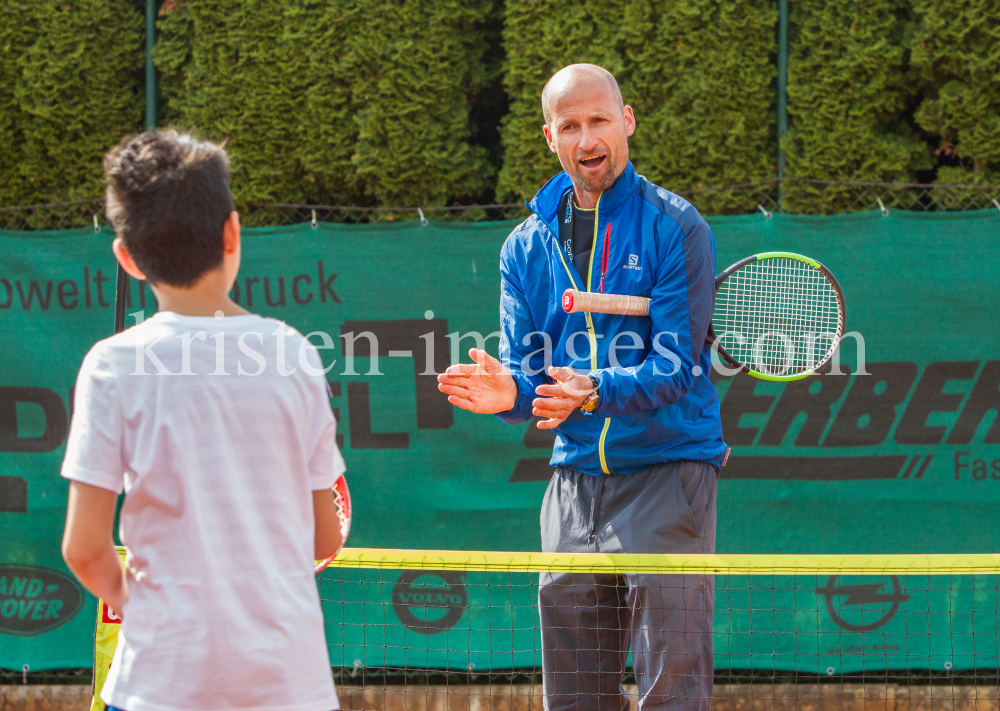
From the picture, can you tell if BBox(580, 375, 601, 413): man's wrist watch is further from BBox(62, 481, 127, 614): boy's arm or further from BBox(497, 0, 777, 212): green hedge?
BBox(497, 0, 777, 212): green hedge

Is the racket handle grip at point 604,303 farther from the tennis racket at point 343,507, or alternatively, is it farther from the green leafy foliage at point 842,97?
the green leafy foliage at point 842,97

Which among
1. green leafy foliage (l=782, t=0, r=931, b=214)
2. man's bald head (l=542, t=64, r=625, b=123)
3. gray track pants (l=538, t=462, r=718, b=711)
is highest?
green leafy foliage (l=782, t=0, r=931, b=214)

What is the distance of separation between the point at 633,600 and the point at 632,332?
725 mm

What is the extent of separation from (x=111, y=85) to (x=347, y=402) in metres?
2.04

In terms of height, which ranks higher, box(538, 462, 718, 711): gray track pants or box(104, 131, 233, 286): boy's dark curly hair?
box(104, 131, 233, 286): boy's dark curly hair

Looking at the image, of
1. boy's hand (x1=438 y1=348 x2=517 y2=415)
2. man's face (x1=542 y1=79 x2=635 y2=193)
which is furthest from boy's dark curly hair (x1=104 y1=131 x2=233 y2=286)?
man's face (x1=542 y1=79 x2=635 y2=193)

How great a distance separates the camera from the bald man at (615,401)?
2480 mm

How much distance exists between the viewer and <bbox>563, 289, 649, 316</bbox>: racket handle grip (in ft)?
8.08

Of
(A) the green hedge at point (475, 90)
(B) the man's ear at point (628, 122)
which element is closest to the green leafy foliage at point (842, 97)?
(A) the green hedge at point (475, 90)

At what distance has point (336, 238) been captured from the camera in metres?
4.41

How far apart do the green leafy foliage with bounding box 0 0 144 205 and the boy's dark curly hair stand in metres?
3.44

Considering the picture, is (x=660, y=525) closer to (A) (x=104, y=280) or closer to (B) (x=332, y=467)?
(B) (x=332, y=467)

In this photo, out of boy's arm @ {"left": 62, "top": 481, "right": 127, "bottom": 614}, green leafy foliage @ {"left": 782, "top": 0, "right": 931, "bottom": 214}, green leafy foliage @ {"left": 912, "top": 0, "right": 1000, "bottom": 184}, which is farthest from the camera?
green leafy foliage @ {"left": 782, "top": 0, "right": 931, "bottom": 214}

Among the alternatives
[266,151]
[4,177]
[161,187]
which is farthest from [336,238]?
[161,187]
